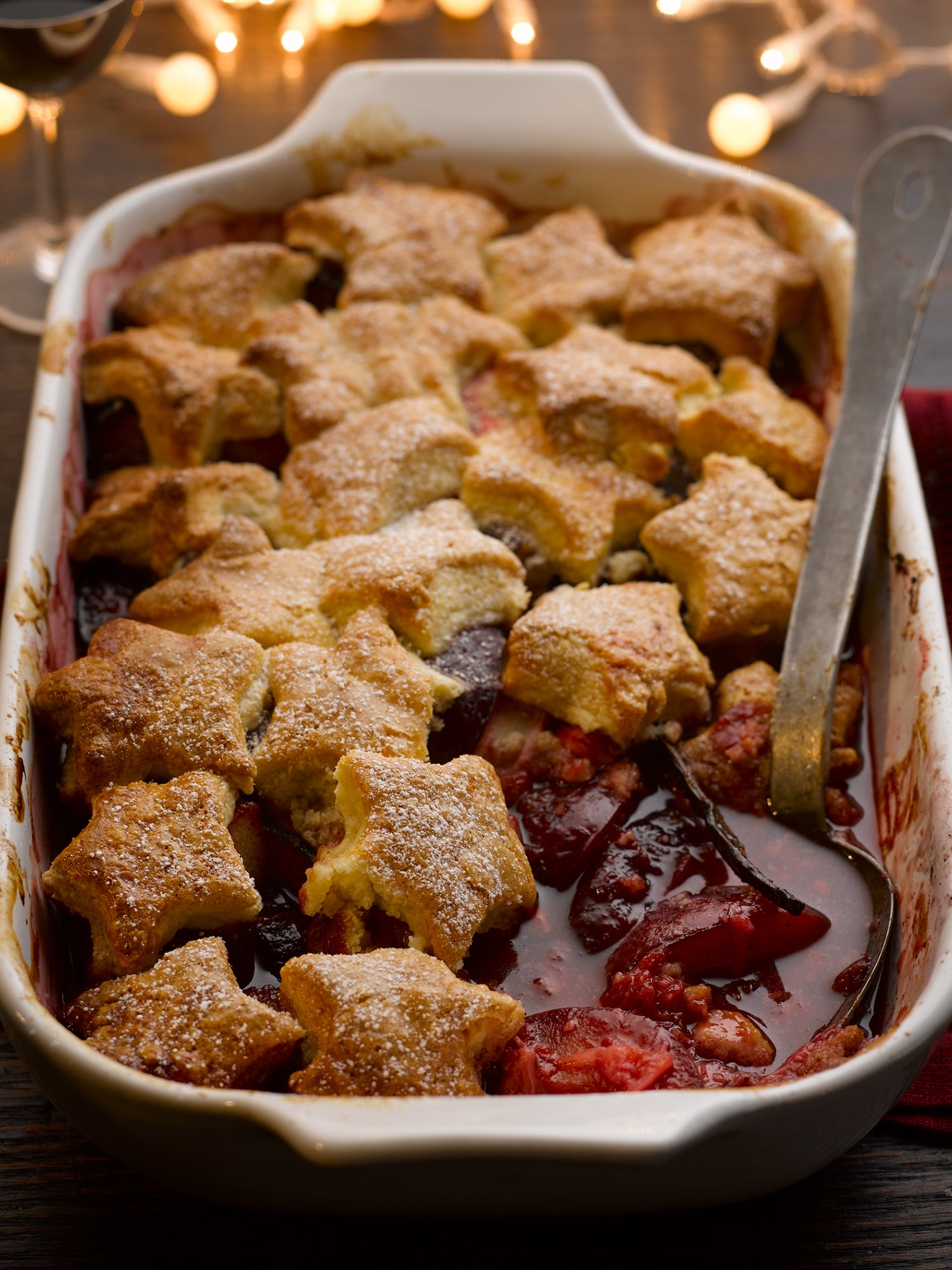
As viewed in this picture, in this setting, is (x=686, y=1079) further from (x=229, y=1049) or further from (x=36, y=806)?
(x=36, y=806)

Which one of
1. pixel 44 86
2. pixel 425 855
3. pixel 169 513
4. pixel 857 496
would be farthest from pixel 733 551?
pixel 44 86

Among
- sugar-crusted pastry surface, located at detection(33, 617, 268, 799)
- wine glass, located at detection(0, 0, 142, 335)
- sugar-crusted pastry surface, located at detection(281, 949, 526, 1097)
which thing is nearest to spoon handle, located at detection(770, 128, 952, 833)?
sugar-crusted pastry surface, located at detection(281, 949, 526, 1097)

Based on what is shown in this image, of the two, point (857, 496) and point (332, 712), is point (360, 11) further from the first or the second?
point (332, 712)

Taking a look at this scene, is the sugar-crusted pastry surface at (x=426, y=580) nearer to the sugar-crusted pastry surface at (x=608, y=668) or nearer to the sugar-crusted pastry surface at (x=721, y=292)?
the sugar-crusted pastry surface at (x=608, y=668)

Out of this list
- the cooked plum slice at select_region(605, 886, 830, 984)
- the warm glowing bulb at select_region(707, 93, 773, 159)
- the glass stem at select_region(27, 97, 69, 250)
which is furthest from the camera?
the warm glowing bulb at select_region(707, 93, 773, 159)

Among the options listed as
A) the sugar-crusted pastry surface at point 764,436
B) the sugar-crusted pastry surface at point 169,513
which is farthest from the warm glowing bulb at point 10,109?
the sugar-crusted pastry surface at point 764,436

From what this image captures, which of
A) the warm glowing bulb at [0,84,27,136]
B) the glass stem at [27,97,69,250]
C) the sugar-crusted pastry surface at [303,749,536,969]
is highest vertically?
the warm glowing bulb at [0,84,27,136]

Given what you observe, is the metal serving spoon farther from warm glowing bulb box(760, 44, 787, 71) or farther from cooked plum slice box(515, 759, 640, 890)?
warm glowing bulb box(760, 44, 787, 71)

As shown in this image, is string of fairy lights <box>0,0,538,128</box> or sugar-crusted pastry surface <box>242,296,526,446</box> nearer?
sugar-crusted pastry surface <box>242,296,526,446</box>
